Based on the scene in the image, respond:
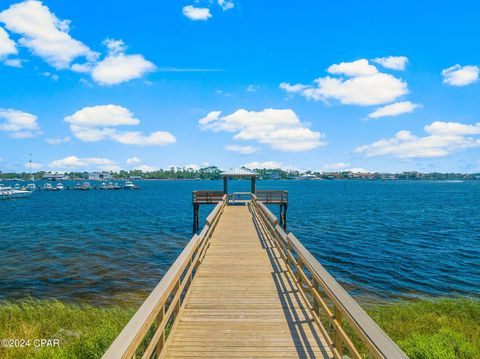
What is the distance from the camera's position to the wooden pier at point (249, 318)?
9.54 feet

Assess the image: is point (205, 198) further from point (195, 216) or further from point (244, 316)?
point (244, 316)

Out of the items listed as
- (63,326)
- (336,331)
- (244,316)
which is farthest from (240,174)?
(336,331)

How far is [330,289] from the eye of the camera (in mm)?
3830

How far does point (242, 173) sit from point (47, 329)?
17.6 meters

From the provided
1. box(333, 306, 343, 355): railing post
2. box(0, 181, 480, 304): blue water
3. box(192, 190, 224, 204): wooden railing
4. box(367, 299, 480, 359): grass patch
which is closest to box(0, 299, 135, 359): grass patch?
box(0, 181, 480, 304): blue water

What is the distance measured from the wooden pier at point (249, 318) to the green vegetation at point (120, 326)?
6.00 ft

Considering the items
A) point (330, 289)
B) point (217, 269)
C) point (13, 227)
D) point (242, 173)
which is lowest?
point (13, 227)

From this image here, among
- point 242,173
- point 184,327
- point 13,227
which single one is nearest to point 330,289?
point 184,327

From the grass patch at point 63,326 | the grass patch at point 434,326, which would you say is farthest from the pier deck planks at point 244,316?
the grass patch at point 434,326

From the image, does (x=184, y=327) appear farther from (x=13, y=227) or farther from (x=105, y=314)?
(x=13, y=227)

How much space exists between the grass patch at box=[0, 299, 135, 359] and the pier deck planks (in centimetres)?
276

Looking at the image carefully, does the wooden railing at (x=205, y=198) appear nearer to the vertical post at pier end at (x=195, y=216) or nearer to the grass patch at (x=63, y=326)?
the vertical post at pier end at (x=195, y=216)

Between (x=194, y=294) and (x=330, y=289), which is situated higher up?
(x=330, y=289)

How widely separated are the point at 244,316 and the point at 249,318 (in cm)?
11
